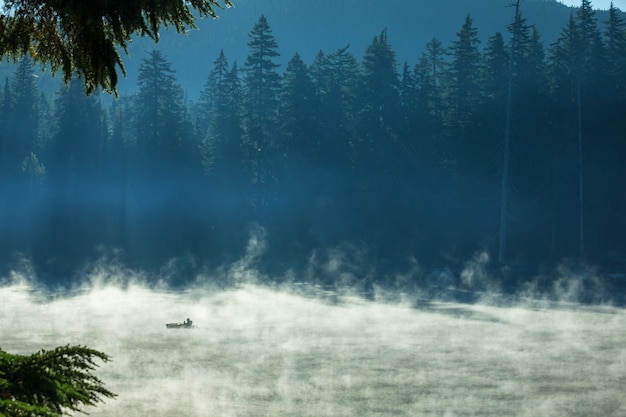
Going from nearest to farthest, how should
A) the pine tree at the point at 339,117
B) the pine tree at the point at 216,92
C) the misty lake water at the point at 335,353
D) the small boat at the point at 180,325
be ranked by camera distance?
the misty lake water at the point at 335,353 → the small boat at the point at 180,325 → the pine tree at the point at 339,117 → the pine tree at the point at 216,92

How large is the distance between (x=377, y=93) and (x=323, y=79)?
22.1ft

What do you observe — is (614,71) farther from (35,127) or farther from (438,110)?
(35,127)

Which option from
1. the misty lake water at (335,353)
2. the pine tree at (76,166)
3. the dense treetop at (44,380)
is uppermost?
the pine tree at (76,166)

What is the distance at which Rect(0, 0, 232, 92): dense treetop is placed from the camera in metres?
6.68

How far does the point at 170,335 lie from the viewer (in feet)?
108

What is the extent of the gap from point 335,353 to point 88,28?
23.3 metres

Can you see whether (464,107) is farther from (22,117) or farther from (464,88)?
(22,117)

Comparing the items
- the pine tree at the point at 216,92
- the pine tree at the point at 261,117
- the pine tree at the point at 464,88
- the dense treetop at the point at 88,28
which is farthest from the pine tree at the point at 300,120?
the dense treetop at the point at 88,28

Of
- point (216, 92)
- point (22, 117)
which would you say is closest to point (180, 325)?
point (22, 117)

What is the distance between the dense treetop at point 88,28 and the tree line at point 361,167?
51633 mm

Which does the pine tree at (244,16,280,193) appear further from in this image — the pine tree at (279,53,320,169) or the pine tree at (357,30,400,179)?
the pine tree at (357,30,400,179)

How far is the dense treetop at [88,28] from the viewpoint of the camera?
6684mm

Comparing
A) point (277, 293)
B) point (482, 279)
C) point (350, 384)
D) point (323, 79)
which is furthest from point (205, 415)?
point (323, 79)

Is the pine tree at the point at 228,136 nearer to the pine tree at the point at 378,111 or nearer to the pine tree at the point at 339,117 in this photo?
the pine tree at the point at 339,117
